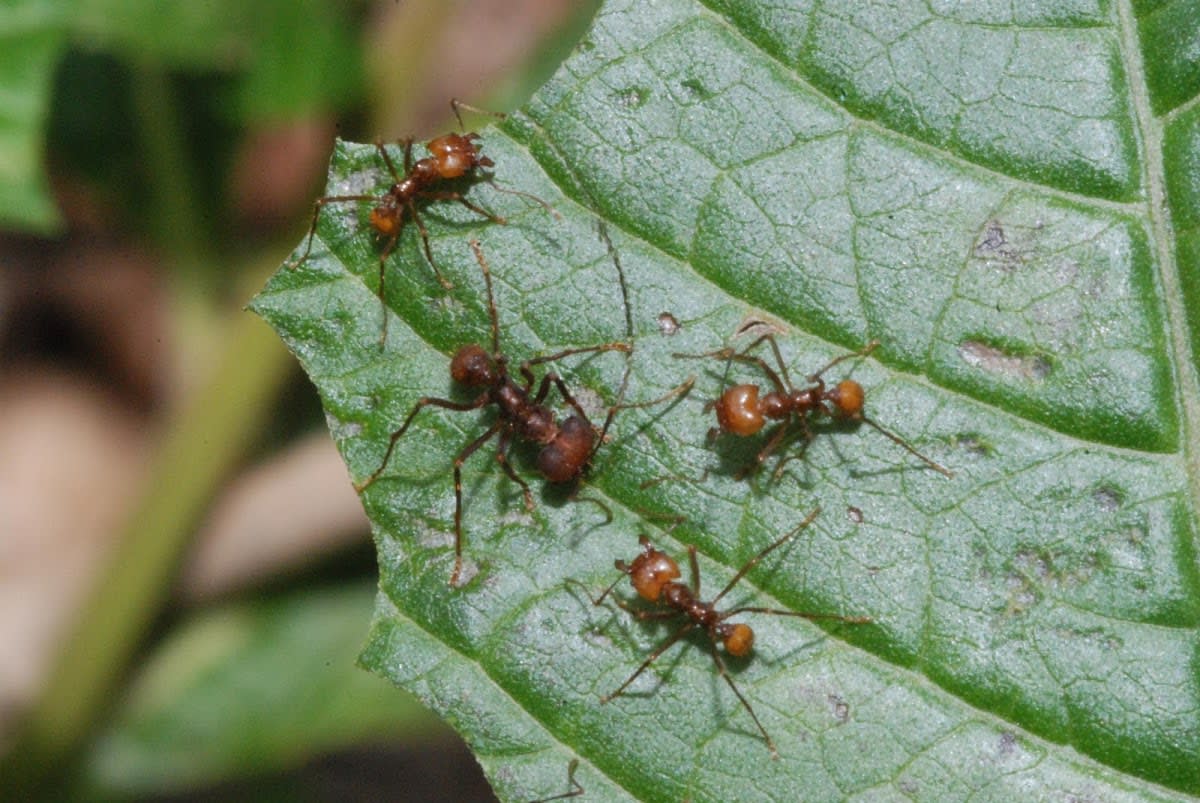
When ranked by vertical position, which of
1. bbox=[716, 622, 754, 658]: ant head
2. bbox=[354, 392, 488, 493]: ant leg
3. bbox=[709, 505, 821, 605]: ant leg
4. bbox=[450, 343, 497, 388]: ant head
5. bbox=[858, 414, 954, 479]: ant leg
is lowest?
bbox=[716, 622, 754, 658]: ant head

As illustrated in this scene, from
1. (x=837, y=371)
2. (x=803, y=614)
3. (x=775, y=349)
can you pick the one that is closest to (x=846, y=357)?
(x=837, y=371)

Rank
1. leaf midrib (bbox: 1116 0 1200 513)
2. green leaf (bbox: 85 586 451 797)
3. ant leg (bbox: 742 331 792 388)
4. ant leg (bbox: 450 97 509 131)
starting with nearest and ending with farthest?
leaf midrib (bbox: 1116 0 1200 513), ant leg (bbox: 742 331 792 388), ant leg (bbox: 450 97 509 131), green leaf (bbox: 85 586 451 797)

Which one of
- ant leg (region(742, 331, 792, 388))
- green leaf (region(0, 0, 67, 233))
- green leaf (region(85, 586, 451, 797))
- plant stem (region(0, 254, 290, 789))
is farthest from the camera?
green leaf (region(85, 586, 451, 797))

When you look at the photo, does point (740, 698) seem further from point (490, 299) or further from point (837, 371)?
point (490, 299)

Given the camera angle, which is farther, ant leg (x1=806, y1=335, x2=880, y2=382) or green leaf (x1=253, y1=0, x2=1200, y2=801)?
ant leg (x1=806, y1=335, x2=880, y2=382)

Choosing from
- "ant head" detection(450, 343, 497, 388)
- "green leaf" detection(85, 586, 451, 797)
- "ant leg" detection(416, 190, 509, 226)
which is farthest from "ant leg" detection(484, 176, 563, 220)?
"green leaf" detection(85, 586, 451, 797)

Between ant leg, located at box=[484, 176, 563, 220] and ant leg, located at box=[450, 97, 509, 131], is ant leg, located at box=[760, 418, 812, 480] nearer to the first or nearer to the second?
ant leg, located at box=[484, 176, 563, 220]

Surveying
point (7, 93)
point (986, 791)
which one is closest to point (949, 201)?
point (986, 791)
